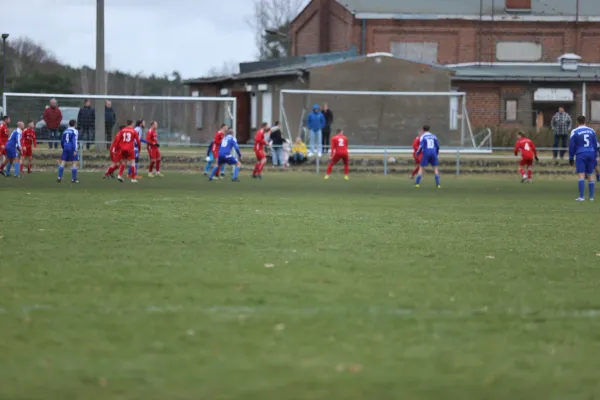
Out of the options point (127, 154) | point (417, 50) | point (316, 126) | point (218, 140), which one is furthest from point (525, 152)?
point (417, 50)

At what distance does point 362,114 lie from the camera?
42656mm

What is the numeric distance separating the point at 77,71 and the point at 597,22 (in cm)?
3336

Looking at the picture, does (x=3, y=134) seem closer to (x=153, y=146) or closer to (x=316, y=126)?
(x=153, y=146)

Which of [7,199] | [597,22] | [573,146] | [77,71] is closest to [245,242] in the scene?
[7,199]

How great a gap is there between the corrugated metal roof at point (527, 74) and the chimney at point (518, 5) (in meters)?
4.17

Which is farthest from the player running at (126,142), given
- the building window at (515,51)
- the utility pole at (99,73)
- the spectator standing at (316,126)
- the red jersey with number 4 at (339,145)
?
the building window at (515,51)

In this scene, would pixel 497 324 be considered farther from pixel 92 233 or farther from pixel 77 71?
pixel 77 71

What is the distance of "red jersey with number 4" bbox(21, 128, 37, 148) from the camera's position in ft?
114

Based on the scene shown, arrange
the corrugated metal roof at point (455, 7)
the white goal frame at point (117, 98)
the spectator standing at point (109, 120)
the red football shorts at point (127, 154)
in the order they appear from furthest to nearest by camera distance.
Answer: the corrugated metal roof at point (455, 7) → the spectator standing at point (109, 120) → the white goal frame at point (117, 98) → the red football shorts at point (127, 154)

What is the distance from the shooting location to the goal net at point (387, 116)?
4238 centimetres

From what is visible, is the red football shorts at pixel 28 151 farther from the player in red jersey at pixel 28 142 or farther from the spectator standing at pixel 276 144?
the spectator standing at pixel 276 144

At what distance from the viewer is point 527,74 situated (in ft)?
177

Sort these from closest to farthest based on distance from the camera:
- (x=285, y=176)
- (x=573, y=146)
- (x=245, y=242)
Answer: (x=245, y=242) → (x=573, y=146) → (x=285, y=176)

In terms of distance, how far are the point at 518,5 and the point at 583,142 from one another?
3677 cm
